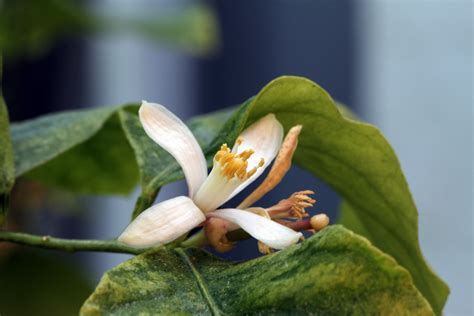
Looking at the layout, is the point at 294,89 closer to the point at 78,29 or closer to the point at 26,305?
the point at 26,305

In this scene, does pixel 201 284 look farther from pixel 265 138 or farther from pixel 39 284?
pixel 39 284

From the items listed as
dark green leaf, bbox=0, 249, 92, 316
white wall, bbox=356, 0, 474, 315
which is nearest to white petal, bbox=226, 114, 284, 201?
dark green leaf, bbox=0, 249, 92, 316

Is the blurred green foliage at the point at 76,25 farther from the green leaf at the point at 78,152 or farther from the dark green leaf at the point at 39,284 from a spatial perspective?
the green leaf at the point at 78,152

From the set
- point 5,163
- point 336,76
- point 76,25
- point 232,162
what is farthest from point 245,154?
point 336,76

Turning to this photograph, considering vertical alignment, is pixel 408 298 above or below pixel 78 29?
above

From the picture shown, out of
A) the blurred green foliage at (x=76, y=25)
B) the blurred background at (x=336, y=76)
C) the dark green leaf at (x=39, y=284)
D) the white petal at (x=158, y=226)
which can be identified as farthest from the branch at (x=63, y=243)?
the blurred background at (x=336, y=76)

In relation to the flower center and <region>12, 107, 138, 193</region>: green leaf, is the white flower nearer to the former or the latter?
the flower center

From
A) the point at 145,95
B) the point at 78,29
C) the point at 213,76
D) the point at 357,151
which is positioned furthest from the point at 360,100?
the point at 357,151
